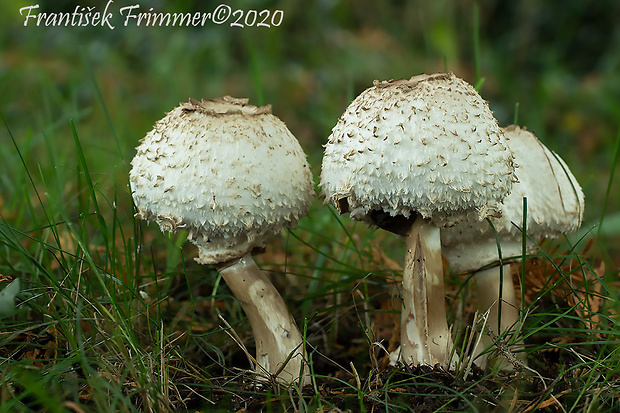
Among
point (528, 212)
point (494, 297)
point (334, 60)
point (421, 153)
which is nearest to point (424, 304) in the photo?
point (494, 297)

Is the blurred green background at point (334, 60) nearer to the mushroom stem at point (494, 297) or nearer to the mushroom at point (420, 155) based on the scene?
the mushroom stem at point (494, 297)

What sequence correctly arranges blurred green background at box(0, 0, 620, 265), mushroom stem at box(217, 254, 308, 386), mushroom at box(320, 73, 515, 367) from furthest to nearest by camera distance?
blurred green background at box(0, 0, 620, 265) < mushroom stem at box(217, 254, 308, 386) < mushroom at box(320, 73, 515, 367)

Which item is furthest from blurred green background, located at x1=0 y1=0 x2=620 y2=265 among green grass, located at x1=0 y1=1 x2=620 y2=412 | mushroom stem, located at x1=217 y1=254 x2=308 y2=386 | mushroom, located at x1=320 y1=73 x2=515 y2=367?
mushroom, located at x1=320 y1=73 x2=515 y2=367

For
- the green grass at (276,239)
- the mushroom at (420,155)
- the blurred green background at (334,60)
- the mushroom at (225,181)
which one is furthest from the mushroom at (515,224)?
the blurred green background at (334,60)

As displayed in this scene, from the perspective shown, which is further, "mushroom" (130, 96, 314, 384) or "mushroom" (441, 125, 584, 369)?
"mushroom" (441, 125, 584, 369)

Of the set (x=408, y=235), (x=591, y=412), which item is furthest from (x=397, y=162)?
(x=591, y=412)

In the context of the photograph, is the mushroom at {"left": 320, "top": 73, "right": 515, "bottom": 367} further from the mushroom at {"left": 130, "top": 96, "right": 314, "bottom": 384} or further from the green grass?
the green grass

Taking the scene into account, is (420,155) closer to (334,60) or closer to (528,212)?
(528,212)
